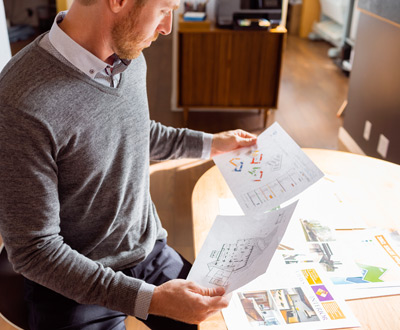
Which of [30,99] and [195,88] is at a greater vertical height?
[30,99]

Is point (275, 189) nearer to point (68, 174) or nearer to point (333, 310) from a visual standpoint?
point (333, 310)

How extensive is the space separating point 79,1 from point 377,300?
90 cm

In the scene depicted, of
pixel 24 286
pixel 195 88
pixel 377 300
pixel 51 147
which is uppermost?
pixel 51 147

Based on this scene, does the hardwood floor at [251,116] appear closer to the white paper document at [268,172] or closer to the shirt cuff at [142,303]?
the white paper document at [268,172]

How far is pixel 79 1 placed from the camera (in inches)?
39.2

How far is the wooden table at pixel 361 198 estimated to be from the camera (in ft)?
2.94

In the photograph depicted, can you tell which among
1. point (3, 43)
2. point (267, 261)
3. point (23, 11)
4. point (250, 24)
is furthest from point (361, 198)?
point (23, 11)

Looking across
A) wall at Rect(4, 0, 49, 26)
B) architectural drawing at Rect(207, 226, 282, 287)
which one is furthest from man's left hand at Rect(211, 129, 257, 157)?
wall at Rect(4, 0, 49, 26)

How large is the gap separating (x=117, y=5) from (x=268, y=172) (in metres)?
0.56

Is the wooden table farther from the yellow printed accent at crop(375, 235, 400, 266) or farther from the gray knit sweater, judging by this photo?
the gray knit sweater

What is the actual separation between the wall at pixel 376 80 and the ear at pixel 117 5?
1.99m

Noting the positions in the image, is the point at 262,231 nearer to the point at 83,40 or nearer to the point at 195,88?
the point at 83,40

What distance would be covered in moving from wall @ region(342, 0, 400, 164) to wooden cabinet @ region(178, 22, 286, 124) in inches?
26.3

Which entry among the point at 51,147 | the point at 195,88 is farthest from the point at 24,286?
the point at 195,88
